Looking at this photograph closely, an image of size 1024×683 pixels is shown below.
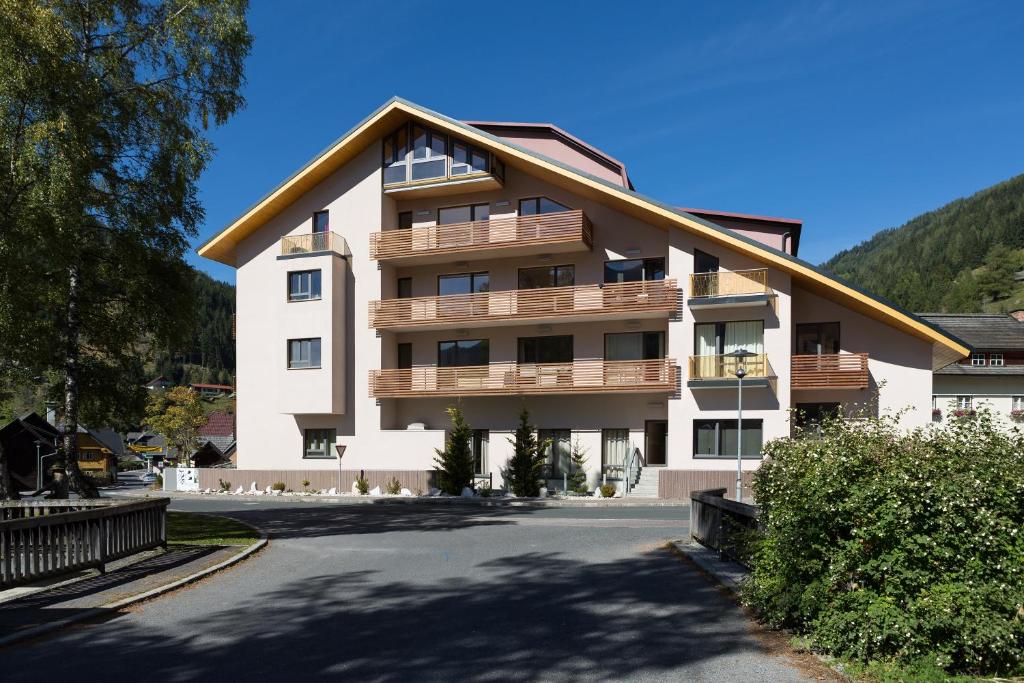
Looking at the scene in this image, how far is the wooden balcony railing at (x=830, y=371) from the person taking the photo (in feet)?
94.6

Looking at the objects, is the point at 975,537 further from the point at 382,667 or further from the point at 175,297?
the point at 175,297

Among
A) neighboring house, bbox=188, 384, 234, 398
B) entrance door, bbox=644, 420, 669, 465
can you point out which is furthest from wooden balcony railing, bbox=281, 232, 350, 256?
neighboring house, bbox=188, 384, 234, 398

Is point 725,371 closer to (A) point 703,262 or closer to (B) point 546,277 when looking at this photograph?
(A) point 703,262

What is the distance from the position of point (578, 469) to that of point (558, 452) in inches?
48.6

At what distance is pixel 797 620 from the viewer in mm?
7996

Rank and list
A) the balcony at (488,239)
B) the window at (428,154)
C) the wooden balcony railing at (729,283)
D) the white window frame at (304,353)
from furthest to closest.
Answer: the white window frame at (304,353)
the window at (428,154)
the balcony at (488,239)
the wooden balcony railing at (729,283)

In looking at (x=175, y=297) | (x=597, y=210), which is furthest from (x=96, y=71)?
(x=597, y=210)

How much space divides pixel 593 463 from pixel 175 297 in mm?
18769

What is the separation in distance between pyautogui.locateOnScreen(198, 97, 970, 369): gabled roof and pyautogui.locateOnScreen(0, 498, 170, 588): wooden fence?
2123 centimetres

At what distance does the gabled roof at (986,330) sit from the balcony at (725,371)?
22.5m

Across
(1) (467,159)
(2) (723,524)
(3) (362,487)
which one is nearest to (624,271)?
(1) (467,159)

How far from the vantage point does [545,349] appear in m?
33.6

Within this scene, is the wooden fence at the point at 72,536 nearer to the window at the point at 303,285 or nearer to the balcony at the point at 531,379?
the balcony at the point at 531,379

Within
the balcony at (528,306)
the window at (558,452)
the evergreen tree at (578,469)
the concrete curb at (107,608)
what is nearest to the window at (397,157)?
the balcony at (528,306)
